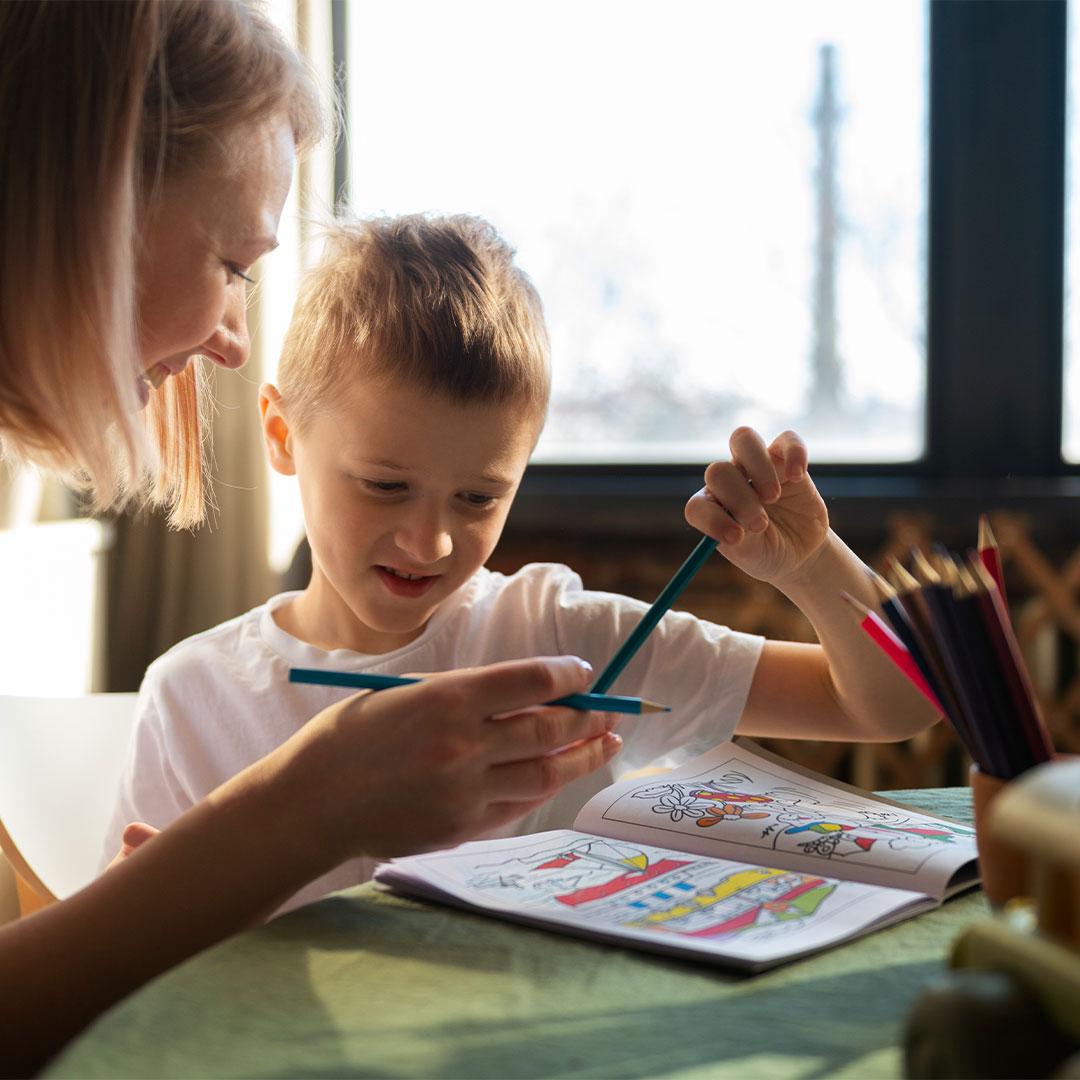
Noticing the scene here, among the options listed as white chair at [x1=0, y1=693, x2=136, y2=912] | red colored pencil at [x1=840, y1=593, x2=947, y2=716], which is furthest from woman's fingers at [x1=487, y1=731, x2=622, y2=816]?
white chair at [x1=0, y1=693, x2=136, y2=912]

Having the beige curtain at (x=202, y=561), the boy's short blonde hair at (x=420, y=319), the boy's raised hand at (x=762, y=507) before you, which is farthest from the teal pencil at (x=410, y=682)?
the beige curtain at (x=202, y=561)

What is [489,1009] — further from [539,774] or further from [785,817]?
[785,817]

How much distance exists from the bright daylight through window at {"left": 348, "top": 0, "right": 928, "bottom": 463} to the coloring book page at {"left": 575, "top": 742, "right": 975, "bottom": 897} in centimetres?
148

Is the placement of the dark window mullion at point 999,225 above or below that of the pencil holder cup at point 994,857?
above

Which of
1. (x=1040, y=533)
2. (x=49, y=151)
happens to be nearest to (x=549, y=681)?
(x=49, y=151)

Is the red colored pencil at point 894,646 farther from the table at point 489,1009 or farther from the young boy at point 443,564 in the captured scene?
the young boy at point 443,564

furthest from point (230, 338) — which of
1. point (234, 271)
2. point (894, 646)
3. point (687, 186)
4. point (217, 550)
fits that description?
point (687, 186)

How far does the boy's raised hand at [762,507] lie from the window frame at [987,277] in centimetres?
113

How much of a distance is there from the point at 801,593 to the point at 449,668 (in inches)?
11.2

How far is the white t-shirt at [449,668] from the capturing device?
986 mm

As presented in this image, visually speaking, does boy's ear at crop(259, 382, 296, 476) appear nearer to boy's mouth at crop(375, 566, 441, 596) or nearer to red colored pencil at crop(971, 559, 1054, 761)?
boy's mouth at crop(375, 566, 441, 596)

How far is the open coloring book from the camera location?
0.56 meters

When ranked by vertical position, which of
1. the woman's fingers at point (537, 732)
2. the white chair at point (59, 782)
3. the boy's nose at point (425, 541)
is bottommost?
the white chair at point (59, 782)

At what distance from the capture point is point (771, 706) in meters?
1.00
